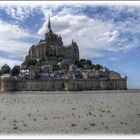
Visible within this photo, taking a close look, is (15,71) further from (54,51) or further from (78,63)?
(78,63)

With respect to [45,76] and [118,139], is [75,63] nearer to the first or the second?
[45,76]

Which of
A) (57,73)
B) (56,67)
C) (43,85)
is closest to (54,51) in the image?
(56,67)

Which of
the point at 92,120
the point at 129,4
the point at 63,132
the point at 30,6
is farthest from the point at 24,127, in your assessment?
the point at 129,4

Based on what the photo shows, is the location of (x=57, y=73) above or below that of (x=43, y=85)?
above

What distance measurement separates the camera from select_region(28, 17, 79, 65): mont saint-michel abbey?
58.2 meters

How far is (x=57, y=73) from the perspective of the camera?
56281mm

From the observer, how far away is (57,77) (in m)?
54.0

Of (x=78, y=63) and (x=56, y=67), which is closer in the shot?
(x=56, y=67)

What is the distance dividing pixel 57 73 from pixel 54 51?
629 centimetres

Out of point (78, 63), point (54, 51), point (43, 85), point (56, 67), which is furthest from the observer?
point (54, 51)

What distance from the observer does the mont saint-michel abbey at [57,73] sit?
52688 mm

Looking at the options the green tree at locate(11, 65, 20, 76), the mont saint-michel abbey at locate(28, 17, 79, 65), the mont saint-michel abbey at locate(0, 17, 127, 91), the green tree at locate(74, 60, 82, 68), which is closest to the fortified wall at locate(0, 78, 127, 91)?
the mont saint-michel abbey at locate(0, 17, 127, 91)

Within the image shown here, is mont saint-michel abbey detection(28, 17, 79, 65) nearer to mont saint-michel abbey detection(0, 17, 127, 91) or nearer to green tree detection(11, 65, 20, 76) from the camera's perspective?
mont saint-michel abbey detection(0, 17, 127, 91)

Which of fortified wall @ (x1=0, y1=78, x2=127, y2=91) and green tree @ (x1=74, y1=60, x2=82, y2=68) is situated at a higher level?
green tree @ (x1=74, y1=60, x2=82, y2=68)
